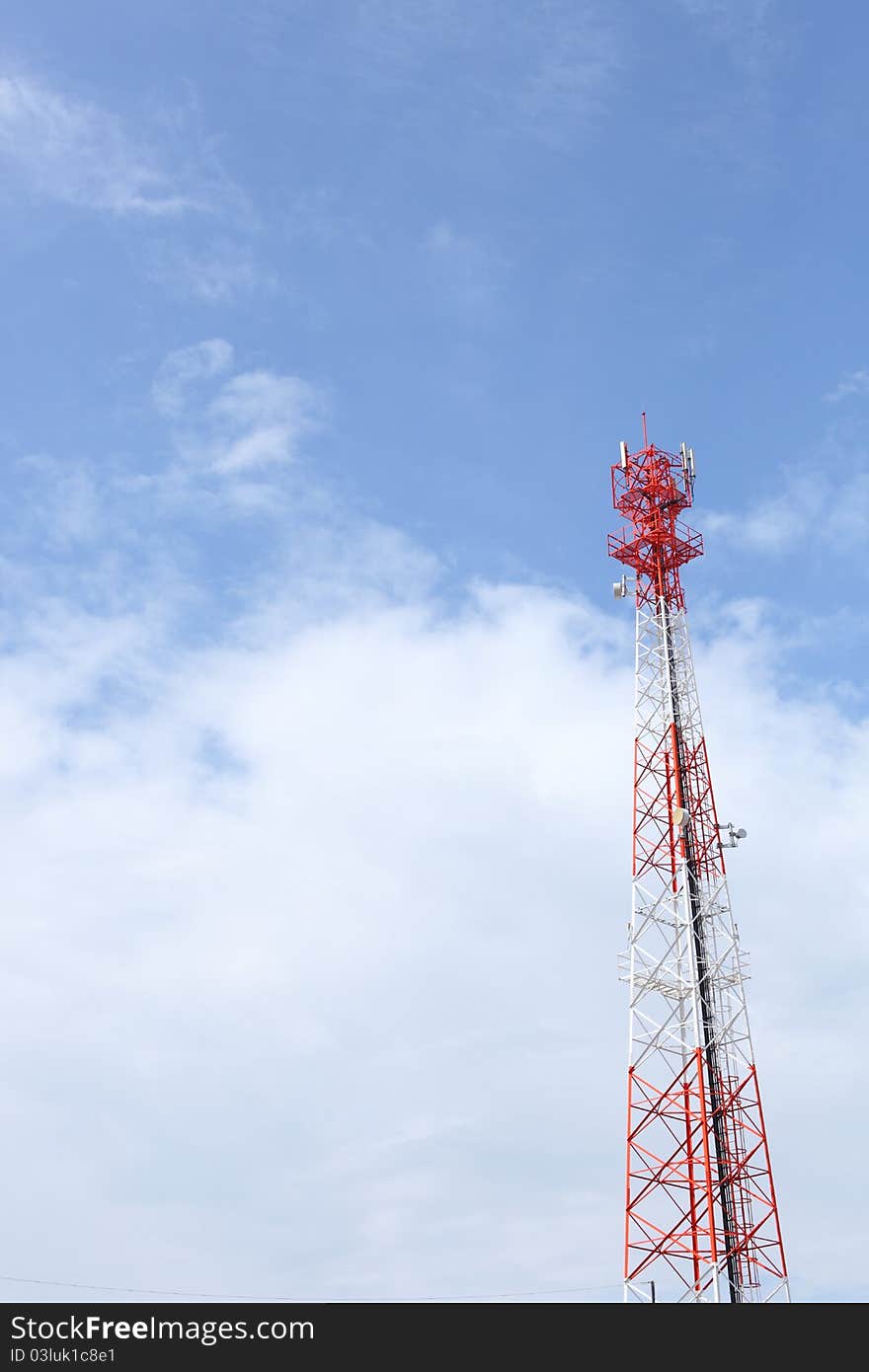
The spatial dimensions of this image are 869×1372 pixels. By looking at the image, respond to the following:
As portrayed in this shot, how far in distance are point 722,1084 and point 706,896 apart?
834 centimetres

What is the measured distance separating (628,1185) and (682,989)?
28.2 feet

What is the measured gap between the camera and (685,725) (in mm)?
61562
